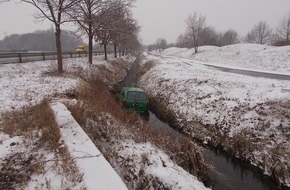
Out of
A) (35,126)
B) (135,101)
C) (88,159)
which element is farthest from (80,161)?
(135,101)

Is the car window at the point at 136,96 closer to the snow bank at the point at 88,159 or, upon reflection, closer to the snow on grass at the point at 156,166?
the snow bank at the point at 88,159

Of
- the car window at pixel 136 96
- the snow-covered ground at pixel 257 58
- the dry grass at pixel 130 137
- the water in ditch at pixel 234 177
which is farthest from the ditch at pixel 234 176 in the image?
the snow-covered ground at pixel 257 58

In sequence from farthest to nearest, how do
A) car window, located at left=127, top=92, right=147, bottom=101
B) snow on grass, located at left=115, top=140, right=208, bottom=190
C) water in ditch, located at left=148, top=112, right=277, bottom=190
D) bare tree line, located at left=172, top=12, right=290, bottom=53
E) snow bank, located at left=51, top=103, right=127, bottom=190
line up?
bare tree line, located at left=172, top=12, right=290, bottom=53 → car window, located at left=127, top=92, right=147, bottom=101 → water in ditch, located at left=148, top=112, right=277, bottom=190 → snow on grass, located at left=115, top=140, right=208, bottom=190 → snow bank, located at left=51, top=103, right=127, bottom=190

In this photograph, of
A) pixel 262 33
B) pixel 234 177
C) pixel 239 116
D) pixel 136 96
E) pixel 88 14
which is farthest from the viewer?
pixel 262 33

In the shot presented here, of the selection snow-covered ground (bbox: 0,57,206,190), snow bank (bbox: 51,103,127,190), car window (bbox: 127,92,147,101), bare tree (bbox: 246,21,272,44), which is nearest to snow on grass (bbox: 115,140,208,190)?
snow-covered ground (bbox: 0,57,206,190)

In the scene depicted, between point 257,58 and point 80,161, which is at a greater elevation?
point 257,58

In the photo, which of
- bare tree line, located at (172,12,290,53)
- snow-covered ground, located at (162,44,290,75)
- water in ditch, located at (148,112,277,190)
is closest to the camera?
water in ditch, located at (148,112,277,190)

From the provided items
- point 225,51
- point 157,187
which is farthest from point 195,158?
point 225,51

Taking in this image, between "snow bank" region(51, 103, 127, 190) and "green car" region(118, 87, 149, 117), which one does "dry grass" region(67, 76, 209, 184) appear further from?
"green car" region(118, 87, 149, 117)

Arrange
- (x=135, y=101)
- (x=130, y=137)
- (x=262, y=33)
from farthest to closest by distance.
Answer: (x=262, y=33) → (x=135, y=101) → (x=130, y=137)

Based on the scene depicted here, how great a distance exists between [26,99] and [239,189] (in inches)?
353

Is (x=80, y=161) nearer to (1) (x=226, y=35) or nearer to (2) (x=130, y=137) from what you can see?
(2) (x=130, y=137)

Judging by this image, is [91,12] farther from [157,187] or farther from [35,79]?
[157,187]

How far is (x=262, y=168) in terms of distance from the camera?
8367mm
